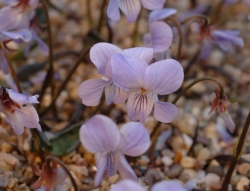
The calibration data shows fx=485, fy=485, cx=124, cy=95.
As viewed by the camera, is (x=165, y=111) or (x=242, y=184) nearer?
(x=165, y=111)

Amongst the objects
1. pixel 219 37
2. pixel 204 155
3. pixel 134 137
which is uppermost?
pixel 134 137

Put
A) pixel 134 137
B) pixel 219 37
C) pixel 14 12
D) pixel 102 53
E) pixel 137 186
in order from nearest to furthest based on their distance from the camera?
1. pixel 137 186
2. pixel 134 137
3. pixel 102 53
4. pixel 14 12
5. pixel 219 37

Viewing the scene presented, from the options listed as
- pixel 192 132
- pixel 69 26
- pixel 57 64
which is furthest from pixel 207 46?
pixel 69 26

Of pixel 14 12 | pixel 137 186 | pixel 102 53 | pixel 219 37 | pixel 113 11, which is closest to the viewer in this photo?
pixel 137 186

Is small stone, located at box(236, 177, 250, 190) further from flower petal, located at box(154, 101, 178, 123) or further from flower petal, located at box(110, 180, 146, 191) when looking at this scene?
flower petal, located at box(110, 180, 146, 191)

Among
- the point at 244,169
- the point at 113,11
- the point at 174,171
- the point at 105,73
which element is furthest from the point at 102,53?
the point at 244,169

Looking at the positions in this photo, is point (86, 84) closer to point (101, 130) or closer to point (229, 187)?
point (101, 130)

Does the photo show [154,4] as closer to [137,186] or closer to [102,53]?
[102,53]

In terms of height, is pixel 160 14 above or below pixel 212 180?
above
